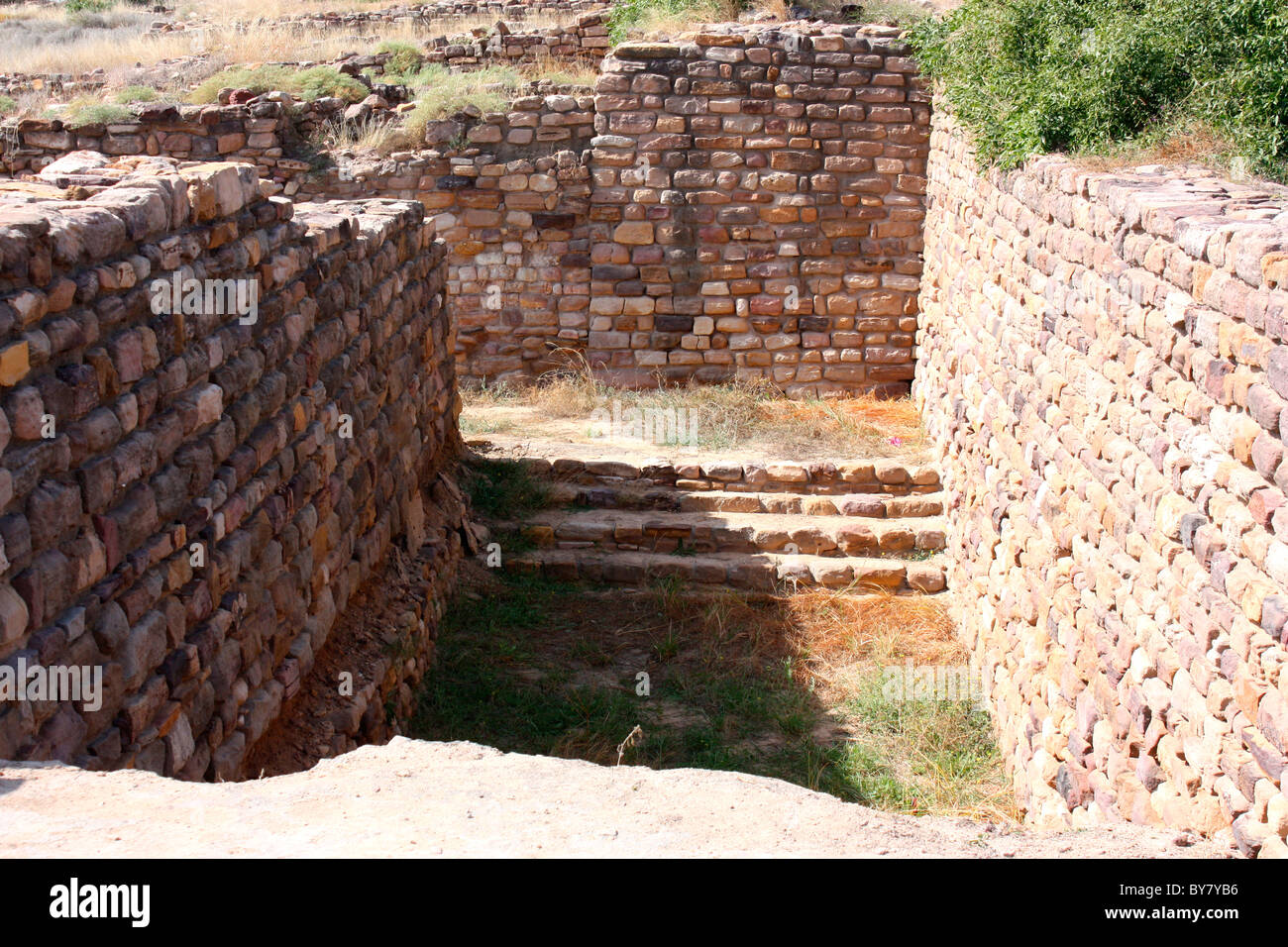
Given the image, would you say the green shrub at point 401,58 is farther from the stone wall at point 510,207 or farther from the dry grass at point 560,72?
the stone wall at point 510,207

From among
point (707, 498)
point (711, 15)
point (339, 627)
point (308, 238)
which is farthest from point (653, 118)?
point (339, 627)

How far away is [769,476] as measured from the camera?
899 cm

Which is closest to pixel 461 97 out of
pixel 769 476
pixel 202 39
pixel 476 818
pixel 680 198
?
pixel 680 198

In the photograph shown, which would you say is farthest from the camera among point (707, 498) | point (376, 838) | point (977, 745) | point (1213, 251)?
point (707, 498)

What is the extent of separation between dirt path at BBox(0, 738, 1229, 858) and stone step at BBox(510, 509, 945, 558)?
4.82 m

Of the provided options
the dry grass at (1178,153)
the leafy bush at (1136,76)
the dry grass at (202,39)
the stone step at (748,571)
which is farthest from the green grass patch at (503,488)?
the dry grass at (202,39)

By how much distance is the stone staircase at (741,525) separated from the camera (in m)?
8.15

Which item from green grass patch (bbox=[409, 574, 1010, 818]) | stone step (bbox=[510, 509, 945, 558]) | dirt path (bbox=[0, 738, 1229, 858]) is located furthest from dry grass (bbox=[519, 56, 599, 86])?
dirt path (bbox=[0, 738, 1229, 858])

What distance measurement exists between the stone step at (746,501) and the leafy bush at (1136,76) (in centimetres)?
249

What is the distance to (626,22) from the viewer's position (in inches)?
485

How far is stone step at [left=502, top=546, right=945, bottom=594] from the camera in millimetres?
8102

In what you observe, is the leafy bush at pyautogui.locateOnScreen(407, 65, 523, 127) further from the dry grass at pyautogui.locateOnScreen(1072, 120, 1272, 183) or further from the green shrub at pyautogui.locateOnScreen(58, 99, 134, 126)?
the dry grass at pyautogui.locateOnScreen(1072, 120, 1272, 183)

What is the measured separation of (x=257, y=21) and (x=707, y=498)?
455 inches

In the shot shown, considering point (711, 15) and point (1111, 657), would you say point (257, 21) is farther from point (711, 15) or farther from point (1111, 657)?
point (1111, 657)
